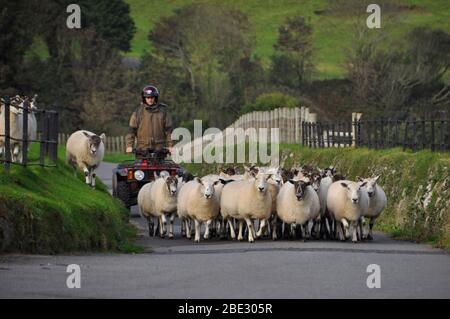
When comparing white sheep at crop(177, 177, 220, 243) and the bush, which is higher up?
the bush

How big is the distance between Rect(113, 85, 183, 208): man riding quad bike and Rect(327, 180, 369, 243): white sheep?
4.53 m

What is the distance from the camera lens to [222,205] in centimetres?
2672

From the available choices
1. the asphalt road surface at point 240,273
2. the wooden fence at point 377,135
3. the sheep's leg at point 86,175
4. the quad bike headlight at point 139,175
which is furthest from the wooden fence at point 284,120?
the asphalt road surface at point 240,273

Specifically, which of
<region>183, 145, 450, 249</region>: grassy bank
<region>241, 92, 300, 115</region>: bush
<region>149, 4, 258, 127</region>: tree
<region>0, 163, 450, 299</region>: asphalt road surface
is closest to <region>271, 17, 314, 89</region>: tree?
<region>149, 4, 258, 127</region>: tree

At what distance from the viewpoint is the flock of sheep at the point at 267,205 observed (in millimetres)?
26016

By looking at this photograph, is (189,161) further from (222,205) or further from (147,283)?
(147,283)

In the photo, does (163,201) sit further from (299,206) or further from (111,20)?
(111,20)

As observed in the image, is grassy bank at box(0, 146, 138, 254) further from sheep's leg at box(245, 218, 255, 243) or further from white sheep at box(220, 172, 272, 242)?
sheep's leg at box(245, 218, 255, 243)

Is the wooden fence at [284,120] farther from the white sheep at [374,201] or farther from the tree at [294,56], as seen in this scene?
the tree at [294,56]

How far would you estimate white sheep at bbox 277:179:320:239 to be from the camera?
84.7 ft

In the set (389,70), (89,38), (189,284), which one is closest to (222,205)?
(189,284)

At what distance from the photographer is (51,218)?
69.1 feet

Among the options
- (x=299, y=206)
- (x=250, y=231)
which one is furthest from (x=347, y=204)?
(x=250, y=231)
